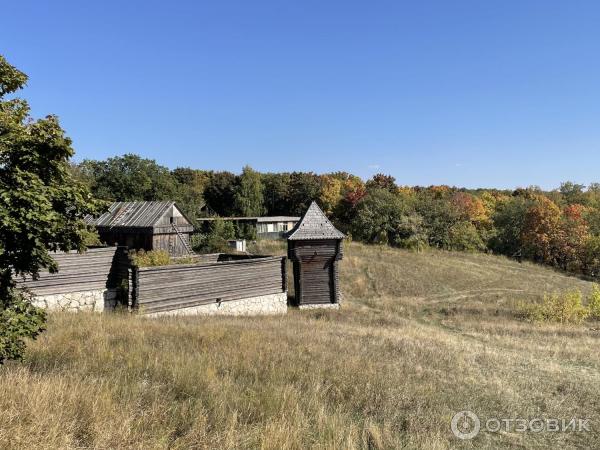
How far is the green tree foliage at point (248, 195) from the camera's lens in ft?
251

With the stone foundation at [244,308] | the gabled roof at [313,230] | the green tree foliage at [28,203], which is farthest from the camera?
the gabled roof at [313,230]

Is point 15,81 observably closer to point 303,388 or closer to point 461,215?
point 303,388

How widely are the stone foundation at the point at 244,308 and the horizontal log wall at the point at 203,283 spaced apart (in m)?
0.22

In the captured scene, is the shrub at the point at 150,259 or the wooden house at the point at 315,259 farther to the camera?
the wooden house at the point at 315,259

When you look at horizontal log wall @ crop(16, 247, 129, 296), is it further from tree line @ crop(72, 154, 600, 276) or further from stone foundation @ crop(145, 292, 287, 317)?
tree line @ crop(72, 154, 600, 276)

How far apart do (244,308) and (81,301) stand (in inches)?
322

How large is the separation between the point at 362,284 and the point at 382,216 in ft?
76.1

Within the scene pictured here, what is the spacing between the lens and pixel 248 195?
77.3 meters

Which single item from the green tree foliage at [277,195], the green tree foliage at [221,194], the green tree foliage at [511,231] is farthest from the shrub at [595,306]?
the green tree foliage at [221,194]

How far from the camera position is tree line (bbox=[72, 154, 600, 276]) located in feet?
185

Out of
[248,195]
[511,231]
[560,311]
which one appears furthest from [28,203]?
[248,195]

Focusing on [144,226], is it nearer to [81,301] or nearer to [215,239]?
[81,301]

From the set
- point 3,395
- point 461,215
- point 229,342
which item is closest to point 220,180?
point 461,215

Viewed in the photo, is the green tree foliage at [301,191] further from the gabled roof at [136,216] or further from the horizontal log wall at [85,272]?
the horizontal log wall at [85,272]
